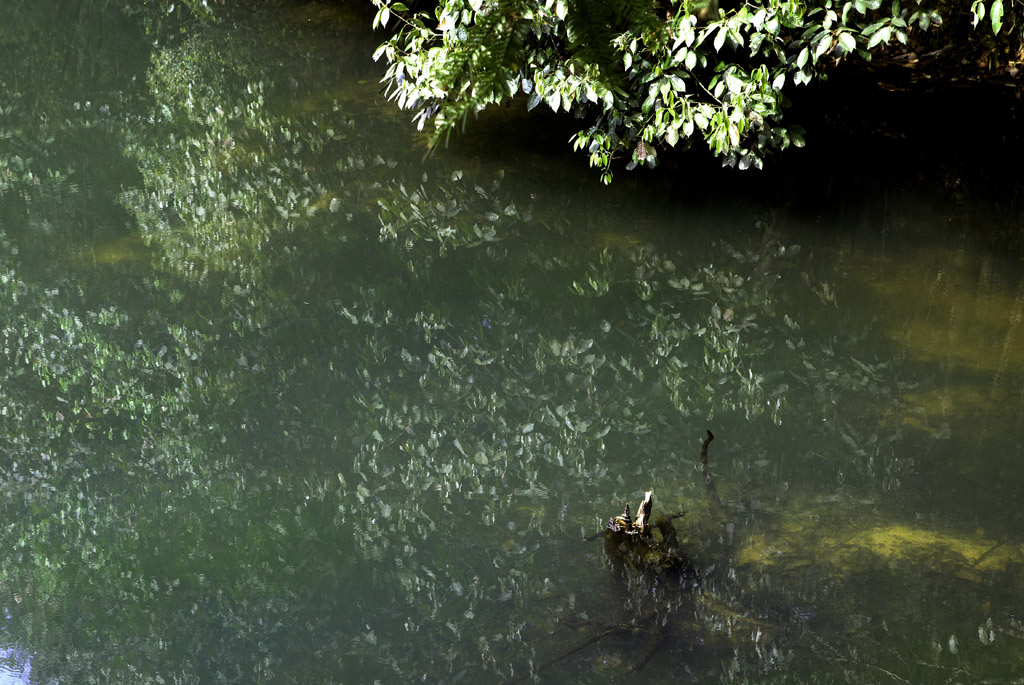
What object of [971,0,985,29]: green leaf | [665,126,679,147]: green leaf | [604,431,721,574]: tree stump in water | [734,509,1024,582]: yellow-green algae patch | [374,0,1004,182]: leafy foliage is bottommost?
[604,431,721,574]: tree stump in water

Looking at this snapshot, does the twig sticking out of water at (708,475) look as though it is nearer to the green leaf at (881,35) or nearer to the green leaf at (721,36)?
the green leaf at (721,36)

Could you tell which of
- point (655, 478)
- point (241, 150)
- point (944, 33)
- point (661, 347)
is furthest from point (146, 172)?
point (944, 33)

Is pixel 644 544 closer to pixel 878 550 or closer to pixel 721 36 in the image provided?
pixel 878 550

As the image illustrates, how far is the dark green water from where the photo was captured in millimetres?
1951

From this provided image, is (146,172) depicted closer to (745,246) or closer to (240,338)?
(240,338)

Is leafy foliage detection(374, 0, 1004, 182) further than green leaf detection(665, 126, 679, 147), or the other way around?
green leaf detection(665, 126, 679, 147)

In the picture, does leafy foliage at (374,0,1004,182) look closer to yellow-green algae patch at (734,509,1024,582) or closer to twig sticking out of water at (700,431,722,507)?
twig sticking out of water at (700,431,722,507)

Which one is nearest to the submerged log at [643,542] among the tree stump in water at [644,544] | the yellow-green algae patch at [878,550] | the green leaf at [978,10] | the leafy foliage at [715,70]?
the tree stump in water at [644,544]

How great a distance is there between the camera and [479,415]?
2.65m

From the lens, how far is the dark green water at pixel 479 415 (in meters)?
1.95

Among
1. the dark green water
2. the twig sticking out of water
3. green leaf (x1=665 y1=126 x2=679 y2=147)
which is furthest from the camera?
green leaf (x1=665 y1=126 x2=679 y2=147)

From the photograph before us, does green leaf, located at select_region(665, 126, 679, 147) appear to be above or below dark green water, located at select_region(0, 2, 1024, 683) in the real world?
above

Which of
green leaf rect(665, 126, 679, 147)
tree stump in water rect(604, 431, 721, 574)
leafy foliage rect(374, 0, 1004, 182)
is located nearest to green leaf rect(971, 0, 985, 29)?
leafy foliage rect(374, 0, 1004, 182)

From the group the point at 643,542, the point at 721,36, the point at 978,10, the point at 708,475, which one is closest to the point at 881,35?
the point at 978,10
